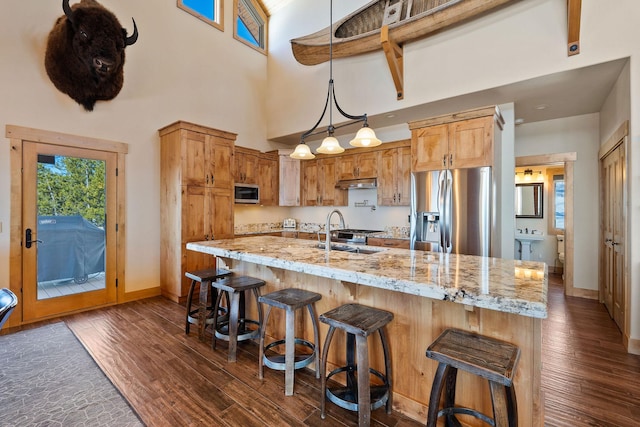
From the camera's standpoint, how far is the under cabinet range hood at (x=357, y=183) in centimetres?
Result: 507

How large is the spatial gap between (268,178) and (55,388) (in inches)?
173

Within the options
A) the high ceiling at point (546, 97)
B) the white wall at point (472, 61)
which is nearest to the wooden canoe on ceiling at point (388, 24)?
the white wall at point (472, 61)

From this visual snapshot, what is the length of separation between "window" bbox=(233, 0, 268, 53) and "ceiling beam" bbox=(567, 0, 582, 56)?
517 centimetres

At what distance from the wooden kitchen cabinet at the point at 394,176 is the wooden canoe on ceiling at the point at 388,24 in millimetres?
1564

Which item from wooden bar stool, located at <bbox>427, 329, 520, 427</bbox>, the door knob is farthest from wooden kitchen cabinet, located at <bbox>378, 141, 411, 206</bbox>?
the door knob

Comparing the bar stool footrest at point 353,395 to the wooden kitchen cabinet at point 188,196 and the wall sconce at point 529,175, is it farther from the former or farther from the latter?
the wall sconce at point 529,175

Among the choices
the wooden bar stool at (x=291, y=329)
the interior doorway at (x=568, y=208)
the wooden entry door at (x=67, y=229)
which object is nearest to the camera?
the wooden bar stool at (x=291, y=329)

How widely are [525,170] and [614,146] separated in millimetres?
3354

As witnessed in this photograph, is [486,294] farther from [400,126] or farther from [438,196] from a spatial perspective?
[400,126]

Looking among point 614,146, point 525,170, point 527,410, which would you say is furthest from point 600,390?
point 525,170

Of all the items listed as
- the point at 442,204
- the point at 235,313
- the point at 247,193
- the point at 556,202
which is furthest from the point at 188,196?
the point at 556,202

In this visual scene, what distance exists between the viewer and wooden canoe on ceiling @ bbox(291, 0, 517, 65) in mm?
3482

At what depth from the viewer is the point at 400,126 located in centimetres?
521

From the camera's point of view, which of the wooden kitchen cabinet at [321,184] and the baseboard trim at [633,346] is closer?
the baseboard trim at [633,346]
